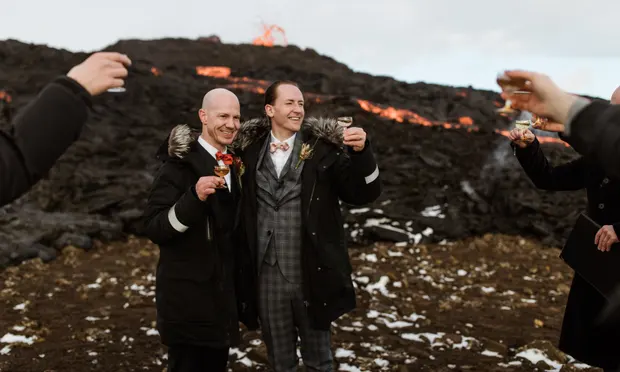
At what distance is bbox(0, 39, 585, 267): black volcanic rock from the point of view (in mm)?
14719

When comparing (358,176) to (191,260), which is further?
(358,176)

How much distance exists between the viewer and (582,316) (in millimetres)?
3965

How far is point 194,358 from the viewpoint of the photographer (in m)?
4.02

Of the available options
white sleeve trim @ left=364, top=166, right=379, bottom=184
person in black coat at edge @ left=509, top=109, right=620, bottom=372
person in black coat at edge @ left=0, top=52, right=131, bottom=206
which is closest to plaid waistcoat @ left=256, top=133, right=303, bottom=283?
white sleeve trim @ left=364, top=166, right=379, bottom=184

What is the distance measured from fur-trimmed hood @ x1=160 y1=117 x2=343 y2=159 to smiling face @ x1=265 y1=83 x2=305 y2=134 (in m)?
0.15

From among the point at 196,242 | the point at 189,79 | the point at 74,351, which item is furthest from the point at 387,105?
the point at 196,242

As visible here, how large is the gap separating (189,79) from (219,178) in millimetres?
22222

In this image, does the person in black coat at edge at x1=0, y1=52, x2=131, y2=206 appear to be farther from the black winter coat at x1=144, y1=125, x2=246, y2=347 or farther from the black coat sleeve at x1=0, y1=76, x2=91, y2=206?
the black winter coat at x1=144, y1=125, x2=246, y2=347

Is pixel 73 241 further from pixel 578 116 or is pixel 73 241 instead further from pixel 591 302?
pixel 578 116

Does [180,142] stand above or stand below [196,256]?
above

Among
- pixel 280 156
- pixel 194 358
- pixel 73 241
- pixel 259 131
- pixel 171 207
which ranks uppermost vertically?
pixel 259 131

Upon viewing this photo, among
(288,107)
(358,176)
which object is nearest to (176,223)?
(288,107)

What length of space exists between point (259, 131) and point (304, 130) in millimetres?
418

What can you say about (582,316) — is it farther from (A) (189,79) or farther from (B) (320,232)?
(A) (189,79)
